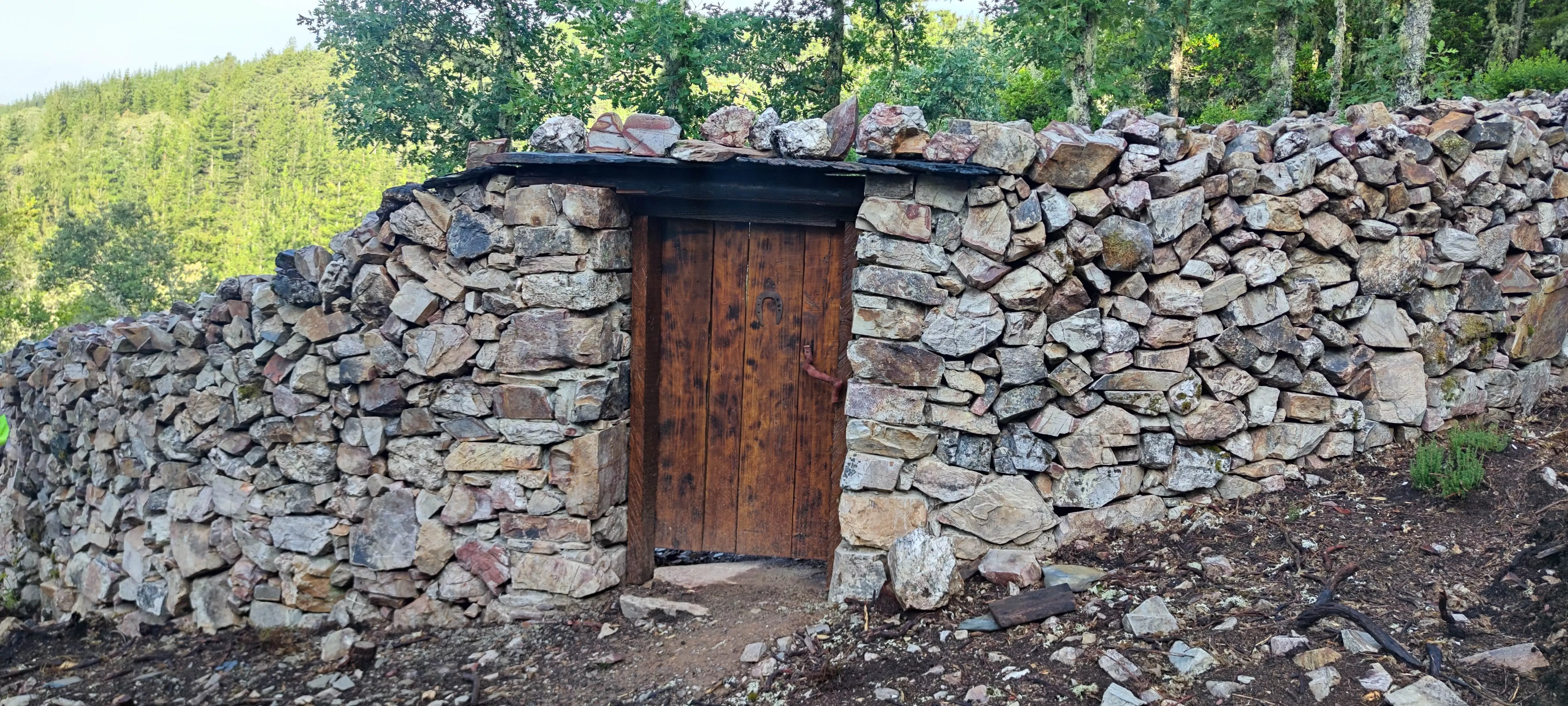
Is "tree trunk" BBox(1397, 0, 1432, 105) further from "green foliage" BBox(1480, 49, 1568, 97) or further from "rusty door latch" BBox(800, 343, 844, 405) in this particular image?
"rusty door latch" BBox(800, 343, 844, 405)

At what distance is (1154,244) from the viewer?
4008 mm

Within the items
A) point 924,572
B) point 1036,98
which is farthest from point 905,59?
point 924,572

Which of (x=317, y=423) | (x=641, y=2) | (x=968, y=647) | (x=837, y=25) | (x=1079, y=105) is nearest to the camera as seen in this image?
(x=968, y=647)

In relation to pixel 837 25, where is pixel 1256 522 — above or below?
below

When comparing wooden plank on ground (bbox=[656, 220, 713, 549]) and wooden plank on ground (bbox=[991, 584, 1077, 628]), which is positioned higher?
wooden plank on ground (bbox=[656, 220, 713, 549])

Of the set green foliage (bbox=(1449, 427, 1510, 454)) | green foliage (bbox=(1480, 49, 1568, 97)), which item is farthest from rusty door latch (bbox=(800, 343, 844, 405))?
green foliage (bbox=(1480, 49, 1568, 97))

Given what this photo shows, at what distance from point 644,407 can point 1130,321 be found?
7.63 ft

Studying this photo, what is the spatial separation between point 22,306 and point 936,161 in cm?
2673

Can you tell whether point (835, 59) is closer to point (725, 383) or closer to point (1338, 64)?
point (1338, 64)

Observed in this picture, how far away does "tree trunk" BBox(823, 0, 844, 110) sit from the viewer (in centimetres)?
1062

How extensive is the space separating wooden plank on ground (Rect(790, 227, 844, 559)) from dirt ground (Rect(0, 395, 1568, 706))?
0.26 meters

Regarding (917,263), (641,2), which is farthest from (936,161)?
(641,2)

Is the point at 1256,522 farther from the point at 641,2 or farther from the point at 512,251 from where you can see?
the point at 641,2

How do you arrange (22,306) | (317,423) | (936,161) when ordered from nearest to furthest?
(936,161) < (317,423) < (22,306)
